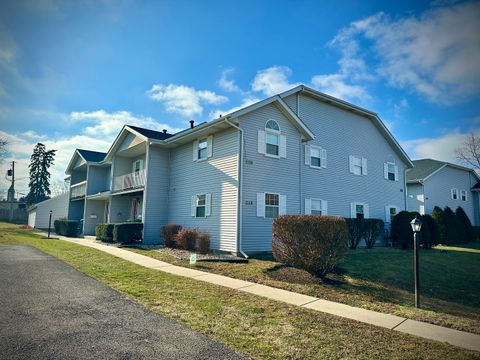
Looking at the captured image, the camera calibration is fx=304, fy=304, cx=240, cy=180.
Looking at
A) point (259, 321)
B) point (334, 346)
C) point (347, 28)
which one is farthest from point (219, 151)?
point (334, 346)

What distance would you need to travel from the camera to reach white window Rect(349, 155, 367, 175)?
20.4m

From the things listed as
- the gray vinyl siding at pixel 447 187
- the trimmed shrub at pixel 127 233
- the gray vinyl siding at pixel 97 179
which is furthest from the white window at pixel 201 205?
the gray vinyl siding at pixel 447 187

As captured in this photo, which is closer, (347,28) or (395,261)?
(347,28)

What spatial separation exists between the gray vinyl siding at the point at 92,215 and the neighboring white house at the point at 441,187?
28129 mm

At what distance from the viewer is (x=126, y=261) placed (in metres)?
11.5

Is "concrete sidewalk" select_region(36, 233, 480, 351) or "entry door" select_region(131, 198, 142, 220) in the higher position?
"entry door" select_region(131, 198, 142, 220)

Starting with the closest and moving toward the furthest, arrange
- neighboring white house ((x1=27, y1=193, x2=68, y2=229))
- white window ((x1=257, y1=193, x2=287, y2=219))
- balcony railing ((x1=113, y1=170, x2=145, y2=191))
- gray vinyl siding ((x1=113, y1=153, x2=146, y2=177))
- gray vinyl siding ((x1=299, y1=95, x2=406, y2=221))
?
white window ((x1=257, y1=193, x2=287, y2=219))
gray vinyl siding ((x1=299, y1=95, x2=406, y2=221))
balcony railing ((x1=113, y1=170, x2=145, y2=191))
gray vinyl siding ((x1=113, y1=153, x2=146, y2=177))
neighboring white house ((x1=27, y1=193, x2=68, y2=229))

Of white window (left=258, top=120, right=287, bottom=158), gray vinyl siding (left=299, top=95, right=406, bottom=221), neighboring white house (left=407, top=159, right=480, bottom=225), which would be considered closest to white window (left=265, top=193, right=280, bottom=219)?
white window (left=258, top=120, right=287, bottom=158)

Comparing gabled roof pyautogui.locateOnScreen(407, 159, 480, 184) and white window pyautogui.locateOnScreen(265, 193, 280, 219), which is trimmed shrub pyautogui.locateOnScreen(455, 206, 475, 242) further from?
white window pyautogui.locateOnScreen(265, 193, 280, 219)

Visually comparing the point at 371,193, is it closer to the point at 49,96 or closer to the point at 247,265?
the point at 247,265

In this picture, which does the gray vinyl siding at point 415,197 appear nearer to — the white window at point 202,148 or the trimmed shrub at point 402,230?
the trimmed shrub at point 402,230

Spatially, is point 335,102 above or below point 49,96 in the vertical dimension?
above

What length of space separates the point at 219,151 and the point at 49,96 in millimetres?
8959

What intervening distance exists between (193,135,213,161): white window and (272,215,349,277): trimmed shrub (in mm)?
7928
